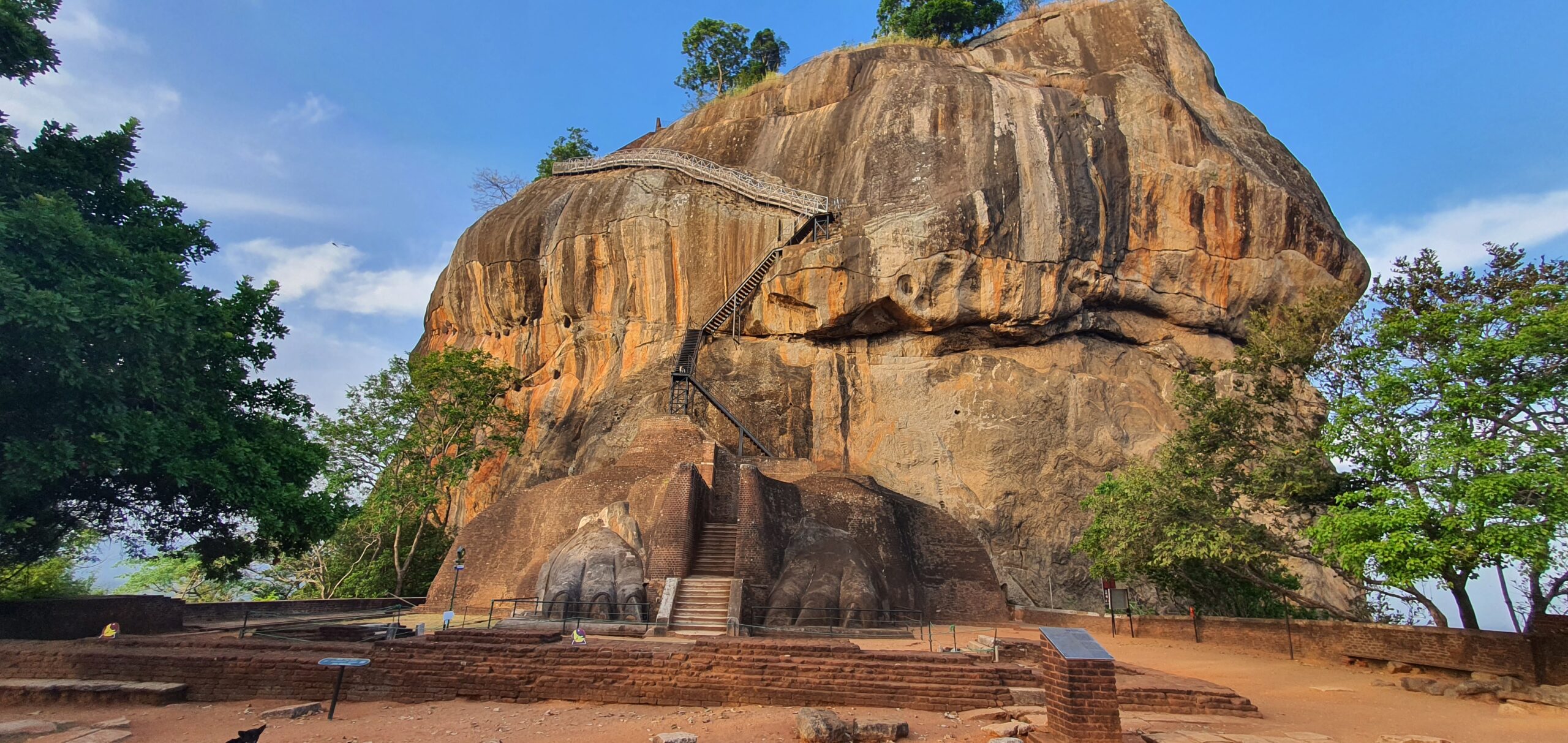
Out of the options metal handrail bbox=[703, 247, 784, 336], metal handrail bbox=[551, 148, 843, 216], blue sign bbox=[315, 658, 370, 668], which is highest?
metal handrail bbox=[551, 148, 843, 216]

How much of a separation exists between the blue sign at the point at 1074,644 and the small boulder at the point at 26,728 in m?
9.19

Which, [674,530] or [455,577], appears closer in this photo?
[674,530]

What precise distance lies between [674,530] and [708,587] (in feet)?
4.61

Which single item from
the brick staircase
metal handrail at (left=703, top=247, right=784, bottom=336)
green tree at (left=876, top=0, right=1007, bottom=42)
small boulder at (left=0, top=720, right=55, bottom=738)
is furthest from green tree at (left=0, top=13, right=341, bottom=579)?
green tree at (left=876, top=0, right=1007, bottom=42)

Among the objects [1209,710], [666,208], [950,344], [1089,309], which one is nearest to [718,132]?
[666,208]

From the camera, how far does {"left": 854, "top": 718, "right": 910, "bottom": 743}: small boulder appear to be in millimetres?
7457

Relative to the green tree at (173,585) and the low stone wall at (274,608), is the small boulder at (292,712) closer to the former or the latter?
the low stone wall at (274,608)

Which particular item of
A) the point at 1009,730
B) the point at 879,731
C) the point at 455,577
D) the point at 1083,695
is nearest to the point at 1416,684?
the point at 1009,730

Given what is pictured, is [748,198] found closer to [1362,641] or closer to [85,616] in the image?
[85,616]

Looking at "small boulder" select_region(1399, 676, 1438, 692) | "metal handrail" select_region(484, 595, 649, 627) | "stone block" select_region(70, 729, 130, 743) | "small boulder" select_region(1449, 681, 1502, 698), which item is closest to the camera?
"stone block" select_region(70, 729, 130, 743)

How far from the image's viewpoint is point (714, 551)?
1661cm

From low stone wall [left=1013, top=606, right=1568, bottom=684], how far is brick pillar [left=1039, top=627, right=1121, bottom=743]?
5031 millimetres

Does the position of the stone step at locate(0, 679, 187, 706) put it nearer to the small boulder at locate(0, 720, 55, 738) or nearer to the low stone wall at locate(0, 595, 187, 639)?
the small boulder at locate(0, 720, 55, 738)

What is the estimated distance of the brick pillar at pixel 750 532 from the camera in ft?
51.7
